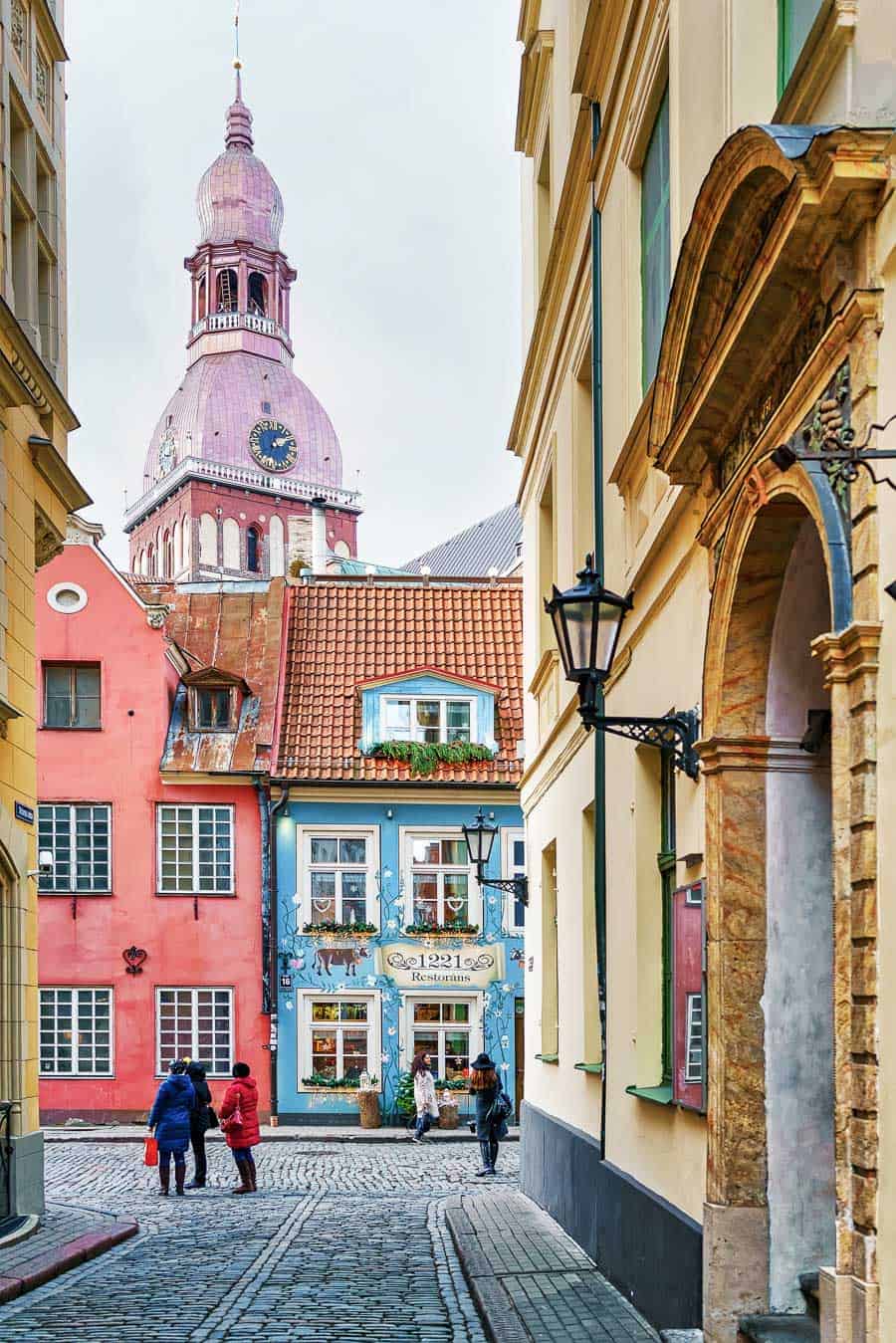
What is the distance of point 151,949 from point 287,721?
4.71m

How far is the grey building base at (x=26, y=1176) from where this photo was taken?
15398mm

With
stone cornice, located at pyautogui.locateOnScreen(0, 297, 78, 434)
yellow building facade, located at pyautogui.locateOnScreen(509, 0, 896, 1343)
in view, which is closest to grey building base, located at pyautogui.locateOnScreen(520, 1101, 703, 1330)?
yellow building facade, located at pyautogui.locateOnScreen(509, 0, 896, 1343)

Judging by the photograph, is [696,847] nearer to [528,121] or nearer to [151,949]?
[528,121]

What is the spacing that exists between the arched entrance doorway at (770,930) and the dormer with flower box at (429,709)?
23.8 metres

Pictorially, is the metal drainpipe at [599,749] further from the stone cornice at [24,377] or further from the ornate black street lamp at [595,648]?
the stone cornice at [24,377]

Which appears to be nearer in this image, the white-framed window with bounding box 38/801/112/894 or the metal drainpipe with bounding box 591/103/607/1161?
the metal drainpipe with bounding box 591/103/607/1161

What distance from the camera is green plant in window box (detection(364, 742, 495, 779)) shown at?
31.7 meters

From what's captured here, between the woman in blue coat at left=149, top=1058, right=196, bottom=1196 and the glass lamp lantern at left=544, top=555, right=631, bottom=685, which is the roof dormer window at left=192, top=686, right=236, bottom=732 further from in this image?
the glass lamp lantern at left=544, top=555, right=631, bottom=685

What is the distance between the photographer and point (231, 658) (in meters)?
33.8

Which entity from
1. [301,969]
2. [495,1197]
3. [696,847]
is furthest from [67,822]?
[696,847]

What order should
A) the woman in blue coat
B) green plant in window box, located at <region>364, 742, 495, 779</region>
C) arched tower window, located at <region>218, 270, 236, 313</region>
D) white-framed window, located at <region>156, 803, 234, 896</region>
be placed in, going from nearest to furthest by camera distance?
the woman in blue coat → white-framed window, located at <region>156, 803, 234, 896</region> → green plant in window box, located at <region>364, 742, 495, 779</region> → arched tower window, located at <region>218, 270, 236, 313</region>

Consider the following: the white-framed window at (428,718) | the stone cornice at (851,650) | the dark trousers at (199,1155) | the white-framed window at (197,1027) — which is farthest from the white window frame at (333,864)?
the stone cornice at (851,650)

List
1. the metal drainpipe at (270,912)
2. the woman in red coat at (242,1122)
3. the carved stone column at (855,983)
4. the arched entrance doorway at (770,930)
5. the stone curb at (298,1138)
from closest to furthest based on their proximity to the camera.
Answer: the carved stone column at (855,983) < the arched entrance doorway at (770,930) < the woman in red coat at (242,1122) < the stone curb at (298,1138) < the metal drainpipe at (270,912)

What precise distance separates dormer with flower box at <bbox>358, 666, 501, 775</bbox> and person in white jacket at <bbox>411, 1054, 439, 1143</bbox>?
6.00 metres
